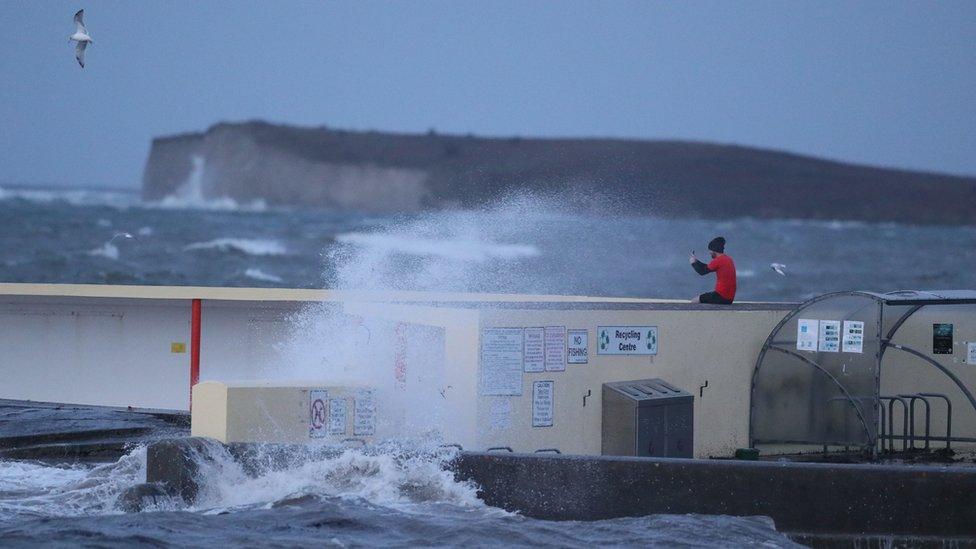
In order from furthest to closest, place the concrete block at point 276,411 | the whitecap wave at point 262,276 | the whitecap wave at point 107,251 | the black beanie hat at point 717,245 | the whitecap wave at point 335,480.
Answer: the whitecap wave at point 107,251 → the whitecap wave at point 262,276 → the black beanie hat at point 717,245 → the concrete block at point 276,411 → the whitecap wave at point 335,480

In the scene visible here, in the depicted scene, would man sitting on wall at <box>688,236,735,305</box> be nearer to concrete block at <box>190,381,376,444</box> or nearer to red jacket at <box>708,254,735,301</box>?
red jacket at <box>708,254,735,301</box>

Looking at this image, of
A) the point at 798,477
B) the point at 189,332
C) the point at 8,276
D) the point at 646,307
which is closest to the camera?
the point at 798,477

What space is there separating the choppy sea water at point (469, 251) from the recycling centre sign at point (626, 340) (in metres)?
27.3

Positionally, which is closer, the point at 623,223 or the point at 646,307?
the point at 646,307

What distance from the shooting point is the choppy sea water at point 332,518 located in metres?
11.0

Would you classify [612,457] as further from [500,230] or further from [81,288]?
[500,230]

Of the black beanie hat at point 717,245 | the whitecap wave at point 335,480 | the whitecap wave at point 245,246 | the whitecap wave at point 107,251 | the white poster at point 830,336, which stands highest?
the whitecap wave at point 245,246

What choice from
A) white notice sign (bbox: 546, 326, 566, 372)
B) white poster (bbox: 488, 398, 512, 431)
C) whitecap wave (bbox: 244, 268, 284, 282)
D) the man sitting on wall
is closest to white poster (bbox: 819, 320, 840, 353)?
the man sitting on wall

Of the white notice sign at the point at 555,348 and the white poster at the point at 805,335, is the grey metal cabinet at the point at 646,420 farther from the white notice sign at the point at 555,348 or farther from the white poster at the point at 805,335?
the white poster at the point at 805,335

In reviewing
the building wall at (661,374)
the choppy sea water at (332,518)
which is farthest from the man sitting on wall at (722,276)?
the choppy sea water at (332,518)

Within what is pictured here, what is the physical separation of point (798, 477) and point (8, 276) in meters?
56.9

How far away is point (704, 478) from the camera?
11.9m

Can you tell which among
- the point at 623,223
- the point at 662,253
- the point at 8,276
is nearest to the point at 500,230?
the point at 662,253

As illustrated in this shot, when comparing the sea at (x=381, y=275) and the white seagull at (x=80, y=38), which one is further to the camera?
the white seagull at (x=80, y=38)
